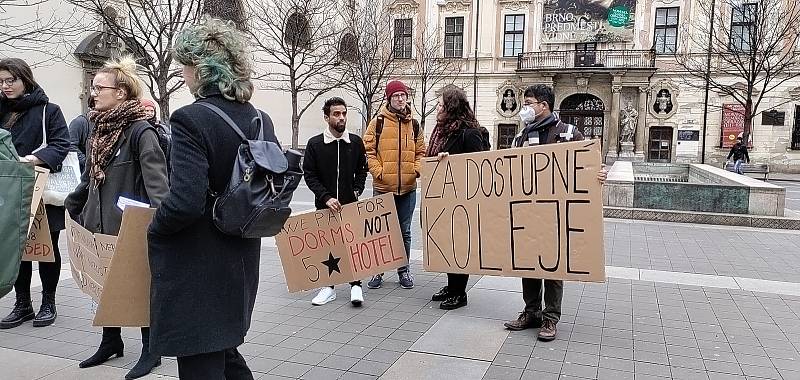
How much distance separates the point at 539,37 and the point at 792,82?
13.2 meters

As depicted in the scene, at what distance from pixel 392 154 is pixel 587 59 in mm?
30135

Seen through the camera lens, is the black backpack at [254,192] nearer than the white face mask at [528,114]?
Yes

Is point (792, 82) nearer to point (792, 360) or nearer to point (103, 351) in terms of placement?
point (792, 360)

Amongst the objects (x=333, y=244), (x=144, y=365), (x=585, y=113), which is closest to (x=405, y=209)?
(x=333, y=244)

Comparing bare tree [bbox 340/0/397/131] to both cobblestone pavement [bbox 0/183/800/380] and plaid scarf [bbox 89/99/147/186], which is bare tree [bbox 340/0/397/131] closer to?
cobblestone pavement [bbox 0/183/800/380]

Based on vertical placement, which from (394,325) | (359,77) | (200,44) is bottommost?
(394,325)

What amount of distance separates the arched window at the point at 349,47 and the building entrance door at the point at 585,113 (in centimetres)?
1304

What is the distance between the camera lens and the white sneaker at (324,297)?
547cm

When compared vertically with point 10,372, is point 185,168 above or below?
above

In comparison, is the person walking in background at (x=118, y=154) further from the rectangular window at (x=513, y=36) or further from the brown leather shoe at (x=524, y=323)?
the rectangular window at (x=513, y=36)

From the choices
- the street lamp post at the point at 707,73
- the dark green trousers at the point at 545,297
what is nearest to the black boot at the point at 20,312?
the dark green trousers at the point at 545,297

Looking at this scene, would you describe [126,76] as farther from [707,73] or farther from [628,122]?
[628,122]

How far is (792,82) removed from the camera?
98.1 ft

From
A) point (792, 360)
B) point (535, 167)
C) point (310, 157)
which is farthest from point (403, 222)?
point (792, 360)
